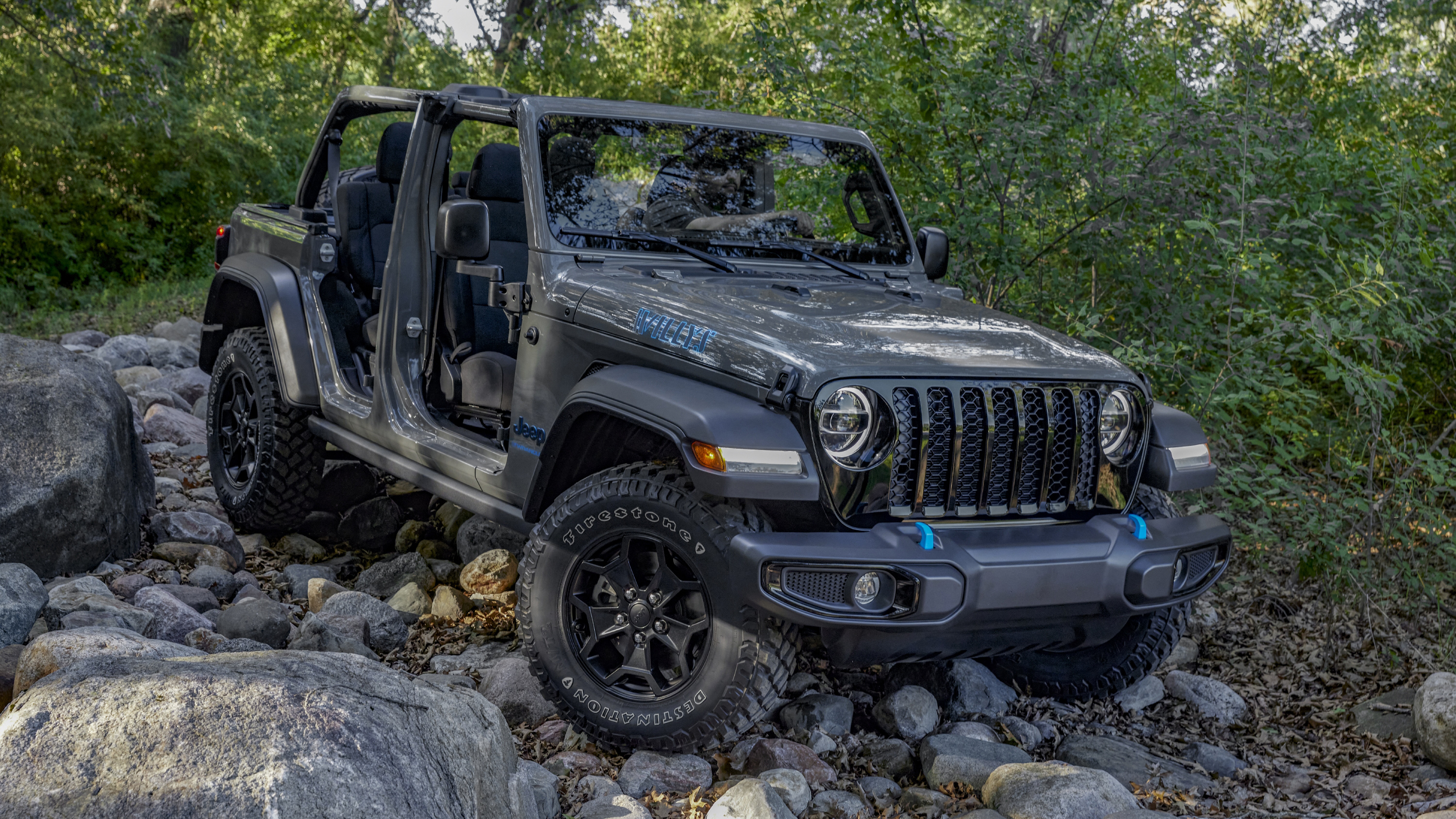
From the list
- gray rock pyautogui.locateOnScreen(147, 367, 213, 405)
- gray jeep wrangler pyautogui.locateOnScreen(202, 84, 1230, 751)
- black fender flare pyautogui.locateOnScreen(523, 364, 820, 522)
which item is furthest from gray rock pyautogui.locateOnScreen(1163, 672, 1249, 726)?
gray rock pyautogui.locateOnScreen(147, 367, 213, 405)

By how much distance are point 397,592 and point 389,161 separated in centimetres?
192

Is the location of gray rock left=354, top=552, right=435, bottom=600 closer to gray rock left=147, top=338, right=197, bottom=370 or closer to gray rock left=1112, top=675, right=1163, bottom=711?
gray rock left=1112, top=675, right=1163, bottom=711

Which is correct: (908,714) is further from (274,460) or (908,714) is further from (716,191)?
(274,460)

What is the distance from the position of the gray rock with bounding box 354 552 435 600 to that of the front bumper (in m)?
2.48

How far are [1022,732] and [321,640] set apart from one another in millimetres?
2513

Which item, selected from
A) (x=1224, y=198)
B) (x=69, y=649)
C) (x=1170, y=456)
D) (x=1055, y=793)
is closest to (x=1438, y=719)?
(x=1170, y=456)

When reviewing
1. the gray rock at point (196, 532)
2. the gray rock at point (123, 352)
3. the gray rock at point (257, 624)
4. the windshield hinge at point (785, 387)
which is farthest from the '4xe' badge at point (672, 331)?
the gray rock at point (123, 352)

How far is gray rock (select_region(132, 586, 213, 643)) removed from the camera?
4227 mm

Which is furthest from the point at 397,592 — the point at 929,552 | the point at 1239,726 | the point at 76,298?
the point at 76,298

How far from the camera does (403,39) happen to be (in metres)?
20.0

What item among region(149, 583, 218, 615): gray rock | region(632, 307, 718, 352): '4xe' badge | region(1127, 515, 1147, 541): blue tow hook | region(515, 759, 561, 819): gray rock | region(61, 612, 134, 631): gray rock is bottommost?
region(149, 583, 218, 615): gray rock

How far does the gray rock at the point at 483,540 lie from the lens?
5.49 meters

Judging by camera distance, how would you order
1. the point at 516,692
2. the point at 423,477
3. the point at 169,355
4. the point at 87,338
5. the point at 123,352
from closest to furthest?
1. the point at 516,692
2. the point at 423,477
3. the point at 123,352
4. the point at 169,355
5. the point at 87,338

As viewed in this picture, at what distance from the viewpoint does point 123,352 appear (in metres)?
9.70
